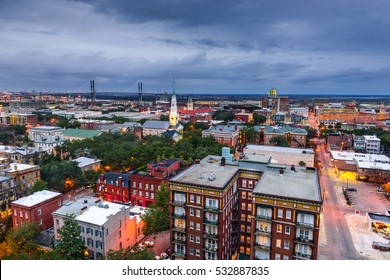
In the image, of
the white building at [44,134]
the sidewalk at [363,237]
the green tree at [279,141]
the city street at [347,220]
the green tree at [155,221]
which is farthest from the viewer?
the green tree at [279,141]

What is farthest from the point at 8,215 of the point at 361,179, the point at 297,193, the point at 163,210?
the point at 361,179

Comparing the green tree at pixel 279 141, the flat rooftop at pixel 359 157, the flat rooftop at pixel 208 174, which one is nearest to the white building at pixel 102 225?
the flat rooftop at pixel 208 174

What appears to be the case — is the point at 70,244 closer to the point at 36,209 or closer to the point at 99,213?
the point at 99,213

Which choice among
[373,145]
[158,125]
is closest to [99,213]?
[158,125]

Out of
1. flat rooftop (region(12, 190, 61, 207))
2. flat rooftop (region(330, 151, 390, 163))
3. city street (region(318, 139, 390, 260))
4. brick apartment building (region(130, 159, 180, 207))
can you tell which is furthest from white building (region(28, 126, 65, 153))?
flat rooftop (region(330, 151, 390, 163))

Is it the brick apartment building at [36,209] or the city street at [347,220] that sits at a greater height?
the brick apartment building at [36,209]

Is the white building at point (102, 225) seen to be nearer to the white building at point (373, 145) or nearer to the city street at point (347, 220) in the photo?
the city street at point (347, 220)
